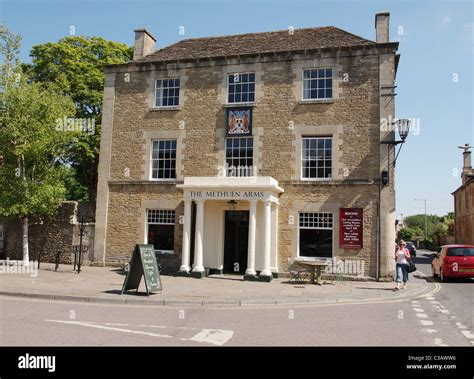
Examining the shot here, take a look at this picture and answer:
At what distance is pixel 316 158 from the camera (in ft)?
A: 61.6

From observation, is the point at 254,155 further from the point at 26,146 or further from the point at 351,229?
the point at 26,146

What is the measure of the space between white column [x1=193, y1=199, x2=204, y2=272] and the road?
22.2ft

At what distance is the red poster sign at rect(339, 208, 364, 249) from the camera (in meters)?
17.8

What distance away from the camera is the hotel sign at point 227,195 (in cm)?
1739

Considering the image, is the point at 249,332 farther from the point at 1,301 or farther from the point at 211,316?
the point at 1,301

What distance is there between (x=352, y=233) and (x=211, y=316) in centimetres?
942

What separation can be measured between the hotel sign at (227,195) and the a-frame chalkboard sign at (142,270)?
5.27 meters

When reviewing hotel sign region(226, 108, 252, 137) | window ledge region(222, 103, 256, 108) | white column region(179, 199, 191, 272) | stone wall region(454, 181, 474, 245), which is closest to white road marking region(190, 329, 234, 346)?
white column region(179, 199, 191, 272)

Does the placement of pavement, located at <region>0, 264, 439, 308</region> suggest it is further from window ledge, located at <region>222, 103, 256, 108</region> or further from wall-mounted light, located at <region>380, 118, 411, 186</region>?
window ledge, located at <region>222, 103, 256, 108</region>

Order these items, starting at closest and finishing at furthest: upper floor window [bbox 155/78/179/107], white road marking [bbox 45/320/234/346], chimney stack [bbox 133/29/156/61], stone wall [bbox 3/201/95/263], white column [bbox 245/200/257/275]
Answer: white road marking [bbox 45/320/234/346], white column [bbox 245/200/257/275], upper floor window [bbox 155/78/179/107], stone wall [bbox 3/201/95/263], chimney stack [bbox 133/29/156/61]

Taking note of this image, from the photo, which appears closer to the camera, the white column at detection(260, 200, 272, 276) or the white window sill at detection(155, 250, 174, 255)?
the white column at detection(260, 200, 272, 276)

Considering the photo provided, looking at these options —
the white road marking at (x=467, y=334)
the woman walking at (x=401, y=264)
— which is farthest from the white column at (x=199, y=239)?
the white road marking at (x=467, y=334)
